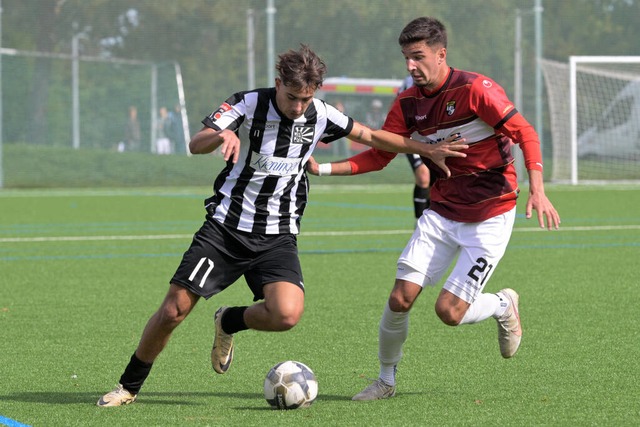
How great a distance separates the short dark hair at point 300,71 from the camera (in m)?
5.39

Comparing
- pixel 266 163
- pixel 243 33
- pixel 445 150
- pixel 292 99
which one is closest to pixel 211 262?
pixel 266 163

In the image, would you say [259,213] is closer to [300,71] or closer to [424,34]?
[300,71]

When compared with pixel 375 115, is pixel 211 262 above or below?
below

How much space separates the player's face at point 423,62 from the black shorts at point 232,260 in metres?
1.02

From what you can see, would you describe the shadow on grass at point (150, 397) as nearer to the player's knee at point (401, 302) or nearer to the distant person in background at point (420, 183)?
the player's knee at point (401, 302)

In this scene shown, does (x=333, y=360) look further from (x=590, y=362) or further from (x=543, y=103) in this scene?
(x=543, y=103)

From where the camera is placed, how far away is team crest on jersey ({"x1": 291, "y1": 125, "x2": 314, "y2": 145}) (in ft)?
18.8

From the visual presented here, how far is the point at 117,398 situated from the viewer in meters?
5.41

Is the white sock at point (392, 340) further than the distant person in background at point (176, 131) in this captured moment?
No

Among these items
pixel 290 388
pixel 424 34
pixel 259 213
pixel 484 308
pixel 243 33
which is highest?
pixel 243 33

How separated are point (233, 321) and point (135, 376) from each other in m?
0.65

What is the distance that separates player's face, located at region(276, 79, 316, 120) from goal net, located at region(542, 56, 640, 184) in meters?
20.7

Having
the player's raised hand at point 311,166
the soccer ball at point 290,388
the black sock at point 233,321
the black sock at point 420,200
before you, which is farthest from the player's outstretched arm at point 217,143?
the black sock at point 420,200

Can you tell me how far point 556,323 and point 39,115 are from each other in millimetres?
20131
